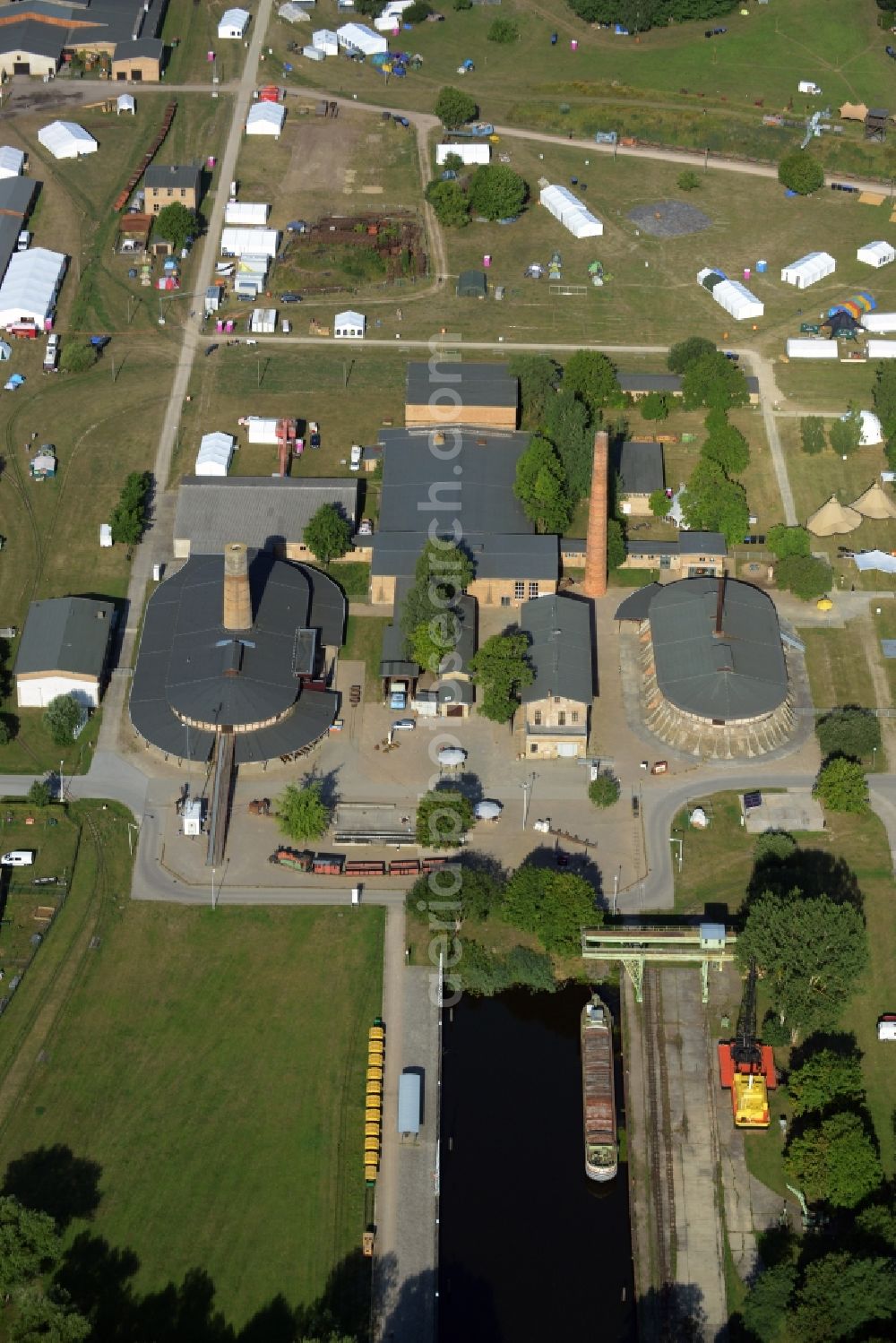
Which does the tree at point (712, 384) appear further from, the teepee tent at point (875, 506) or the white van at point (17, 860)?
the white van at point (17, 860)

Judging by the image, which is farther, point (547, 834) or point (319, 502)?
point (319, 502)

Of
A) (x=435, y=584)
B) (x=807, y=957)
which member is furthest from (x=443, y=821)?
(x=807, y=957)

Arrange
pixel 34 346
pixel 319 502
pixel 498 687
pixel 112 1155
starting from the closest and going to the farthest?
pixel 112 1155
pixel 498 687
pixel 319 502
pixel 34 346

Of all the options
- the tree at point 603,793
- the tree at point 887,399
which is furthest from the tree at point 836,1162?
the tree at point 887,399

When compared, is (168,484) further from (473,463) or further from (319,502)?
(473,463)

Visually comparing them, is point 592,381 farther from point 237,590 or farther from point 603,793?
point 603,793

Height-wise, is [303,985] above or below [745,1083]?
above

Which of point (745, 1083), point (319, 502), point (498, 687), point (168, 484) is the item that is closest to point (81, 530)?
point (168, 484)
